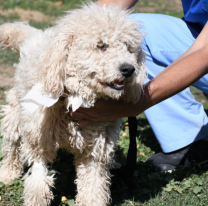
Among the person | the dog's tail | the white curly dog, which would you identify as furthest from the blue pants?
the dog's tail

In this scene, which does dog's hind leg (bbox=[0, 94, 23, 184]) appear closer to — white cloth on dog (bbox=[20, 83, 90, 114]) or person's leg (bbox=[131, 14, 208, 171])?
white cloth on dog (bbox=[20, 83, 90, 114])

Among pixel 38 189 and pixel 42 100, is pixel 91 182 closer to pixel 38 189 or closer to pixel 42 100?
pixel 38 189

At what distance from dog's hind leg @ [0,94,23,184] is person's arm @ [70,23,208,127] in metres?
0.80

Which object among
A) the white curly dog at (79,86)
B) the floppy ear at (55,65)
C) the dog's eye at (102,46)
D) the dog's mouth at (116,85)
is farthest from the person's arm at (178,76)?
the floppy ear at (55,65)

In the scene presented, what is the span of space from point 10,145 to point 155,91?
1466 millimetres

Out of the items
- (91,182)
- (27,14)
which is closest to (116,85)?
(91,182)

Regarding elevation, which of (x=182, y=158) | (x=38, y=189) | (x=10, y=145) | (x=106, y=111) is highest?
(x=106, y=111)

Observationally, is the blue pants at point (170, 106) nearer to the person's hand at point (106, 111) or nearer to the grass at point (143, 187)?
the grass at point (143, 187)

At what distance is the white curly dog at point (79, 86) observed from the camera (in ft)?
7.34

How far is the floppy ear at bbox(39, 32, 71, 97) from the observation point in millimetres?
2244

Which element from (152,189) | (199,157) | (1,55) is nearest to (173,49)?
(199,157)

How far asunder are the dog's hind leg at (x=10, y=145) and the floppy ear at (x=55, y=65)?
834 millimetres

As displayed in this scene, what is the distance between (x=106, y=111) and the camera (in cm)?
243

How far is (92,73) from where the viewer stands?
2.24 metres
